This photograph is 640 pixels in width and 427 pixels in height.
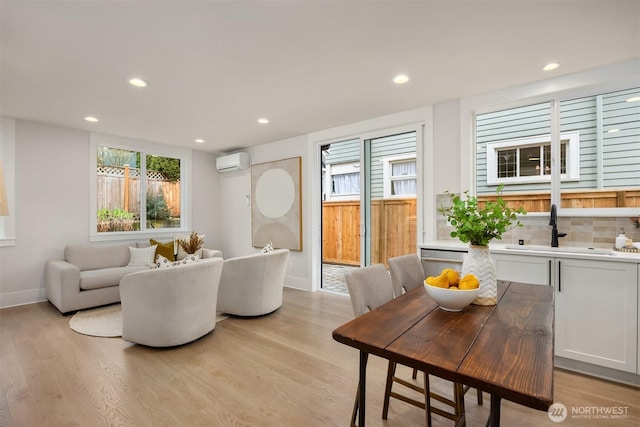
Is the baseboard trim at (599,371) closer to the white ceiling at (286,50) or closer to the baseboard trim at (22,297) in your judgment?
the white ceiling at (286,50)

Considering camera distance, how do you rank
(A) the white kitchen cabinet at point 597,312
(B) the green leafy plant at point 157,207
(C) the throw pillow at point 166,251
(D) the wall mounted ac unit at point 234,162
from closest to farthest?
(A) the white kitchen cabinet at point 597,312 < (C) the throw pillow at point 166,251 < (B) the green leafy plant at point 157,207 < (D) the wall mounted ac unit at point 234,162

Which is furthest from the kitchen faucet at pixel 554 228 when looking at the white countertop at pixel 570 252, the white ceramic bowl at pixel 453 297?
the white ceramic bowl at pixel 453 297

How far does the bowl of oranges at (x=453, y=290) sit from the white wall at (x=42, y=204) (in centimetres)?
524

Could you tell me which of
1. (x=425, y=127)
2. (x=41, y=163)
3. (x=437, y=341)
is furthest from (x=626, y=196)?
(x=41, y=163)

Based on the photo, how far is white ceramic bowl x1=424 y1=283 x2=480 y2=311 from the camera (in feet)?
4.50

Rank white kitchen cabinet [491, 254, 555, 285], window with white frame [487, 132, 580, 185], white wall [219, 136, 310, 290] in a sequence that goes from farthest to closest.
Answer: white wall [219, 136, 310, 290] → window with white frame [487, 132, 580, 185] → white kitchen cabinet [491, 254, 555, 285]

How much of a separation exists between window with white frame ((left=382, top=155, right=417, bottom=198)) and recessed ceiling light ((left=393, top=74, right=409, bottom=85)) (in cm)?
115

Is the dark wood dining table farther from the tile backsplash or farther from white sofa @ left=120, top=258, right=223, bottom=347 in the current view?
white sofa @ left=120, top=258, right=223, bottom=347

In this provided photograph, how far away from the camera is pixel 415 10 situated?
6.39 feet

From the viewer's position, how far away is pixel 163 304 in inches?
107

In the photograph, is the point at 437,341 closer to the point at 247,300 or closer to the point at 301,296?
the point at 247,300

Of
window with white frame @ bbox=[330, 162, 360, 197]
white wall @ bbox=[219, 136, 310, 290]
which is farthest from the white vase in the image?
white wall @ bbox=[219, 136, 310, 290]

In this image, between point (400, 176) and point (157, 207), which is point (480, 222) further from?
point (157, 207)

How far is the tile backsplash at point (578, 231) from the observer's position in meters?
2.71
